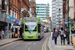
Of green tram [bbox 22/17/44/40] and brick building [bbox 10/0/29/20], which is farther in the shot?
brick building [bbox 10/0/29/20]

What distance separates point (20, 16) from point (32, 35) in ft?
95.2

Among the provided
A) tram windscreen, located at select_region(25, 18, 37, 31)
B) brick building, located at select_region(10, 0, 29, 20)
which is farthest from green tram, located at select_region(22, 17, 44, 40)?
brick building, located at select_region(10, 0, 29, 20)

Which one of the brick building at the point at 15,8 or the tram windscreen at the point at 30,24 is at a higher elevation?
the brick building at the point at 15,8

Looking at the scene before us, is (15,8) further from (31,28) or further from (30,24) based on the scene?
(31,28)

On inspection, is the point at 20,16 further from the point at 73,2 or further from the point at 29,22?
the point at 29,22

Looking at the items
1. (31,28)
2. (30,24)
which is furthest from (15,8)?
(31,28)

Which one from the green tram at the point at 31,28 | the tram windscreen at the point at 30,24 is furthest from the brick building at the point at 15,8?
the green tram at the point at 31,28

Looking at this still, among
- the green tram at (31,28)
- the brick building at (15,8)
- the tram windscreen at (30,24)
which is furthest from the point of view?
the brick building at (15,8)

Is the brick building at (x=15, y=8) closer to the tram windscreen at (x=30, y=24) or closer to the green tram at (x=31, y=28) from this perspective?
the tram windscreen at (x=30, y=24)

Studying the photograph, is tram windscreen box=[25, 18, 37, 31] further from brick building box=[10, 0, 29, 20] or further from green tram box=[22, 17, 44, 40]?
brick building box=[10, 0, 29, 20]

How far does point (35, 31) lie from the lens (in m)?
25.3

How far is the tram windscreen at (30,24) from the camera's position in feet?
83.2

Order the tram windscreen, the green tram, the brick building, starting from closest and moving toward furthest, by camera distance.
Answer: the green tram
the tram windscreen
the brick building

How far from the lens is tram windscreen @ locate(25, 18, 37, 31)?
83.2 feet
